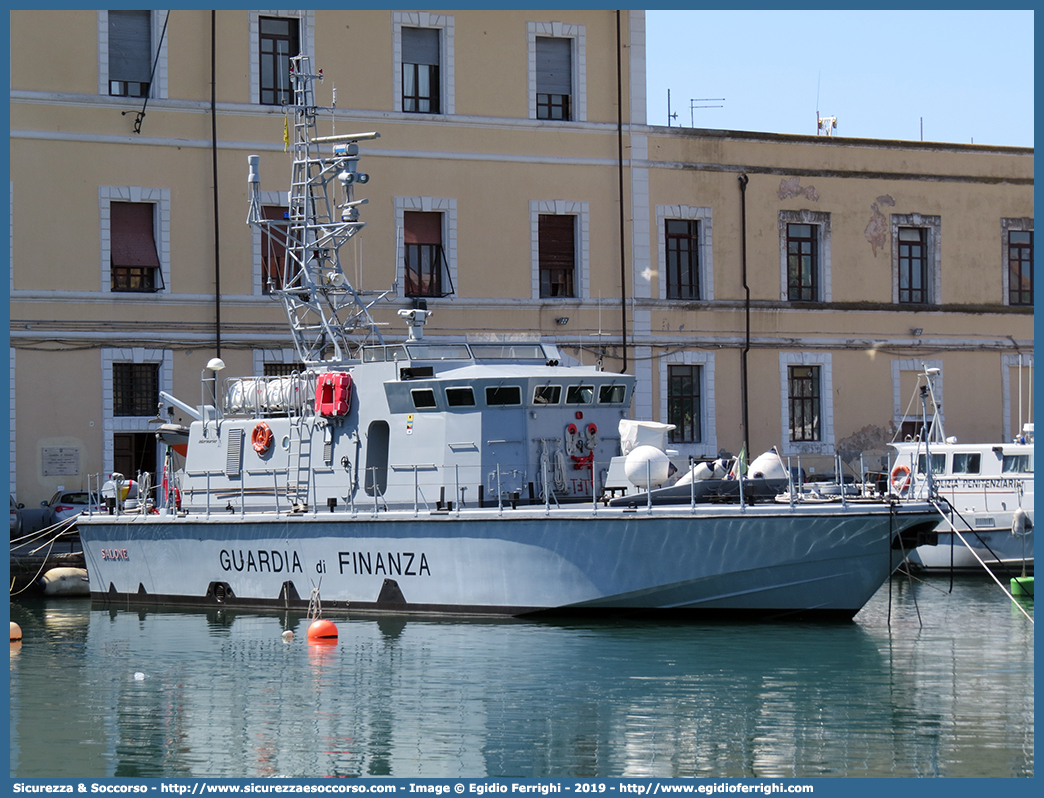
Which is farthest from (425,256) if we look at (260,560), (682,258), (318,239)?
(260,560)

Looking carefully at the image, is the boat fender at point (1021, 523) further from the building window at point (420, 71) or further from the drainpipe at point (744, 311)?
the building window at point (420, 71)

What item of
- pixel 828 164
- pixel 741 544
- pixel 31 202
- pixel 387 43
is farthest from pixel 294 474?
pixel 828 164

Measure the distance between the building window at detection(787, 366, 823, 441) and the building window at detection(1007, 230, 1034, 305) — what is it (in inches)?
233

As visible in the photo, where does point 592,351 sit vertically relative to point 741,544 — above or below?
above

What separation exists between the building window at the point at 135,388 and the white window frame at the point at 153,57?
536 centimetres

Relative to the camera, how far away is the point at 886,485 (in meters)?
19.6

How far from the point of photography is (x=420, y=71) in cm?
3091

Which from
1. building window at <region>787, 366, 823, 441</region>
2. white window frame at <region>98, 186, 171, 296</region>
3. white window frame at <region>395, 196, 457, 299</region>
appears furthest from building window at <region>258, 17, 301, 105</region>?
building window at <region>787, 366, 823, 441</region>

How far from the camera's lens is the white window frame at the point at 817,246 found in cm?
3294

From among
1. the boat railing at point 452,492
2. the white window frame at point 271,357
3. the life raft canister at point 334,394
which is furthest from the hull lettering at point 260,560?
the white window frame at point 271,357

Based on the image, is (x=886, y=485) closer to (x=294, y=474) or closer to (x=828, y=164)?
(x=294, y=474)

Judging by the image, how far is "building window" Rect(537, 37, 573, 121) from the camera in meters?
31.7

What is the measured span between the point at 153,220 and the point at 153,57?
10.9ft

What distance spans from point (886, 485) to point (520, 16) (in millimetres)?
15998
